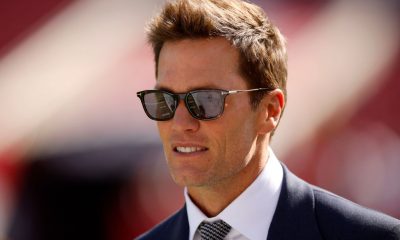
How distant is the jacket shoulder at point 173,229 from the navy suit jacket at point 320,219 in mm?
291

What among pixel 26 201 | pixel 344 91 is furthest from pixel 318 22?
pixel 26 201

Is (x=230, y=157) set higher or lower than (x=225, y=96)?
lower

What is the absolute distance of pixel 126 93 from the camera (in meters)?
3.52

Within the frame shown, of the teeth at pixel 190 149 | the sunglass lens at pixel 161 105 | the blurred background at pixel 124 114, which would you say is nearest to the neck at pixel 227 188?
the teeth at pixel 190 149

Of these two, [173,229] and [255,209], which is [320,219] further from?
[173,229]

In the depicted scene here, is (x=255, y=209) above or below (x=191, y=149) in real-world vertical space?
below

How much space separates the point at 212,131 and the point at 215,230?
270 mm

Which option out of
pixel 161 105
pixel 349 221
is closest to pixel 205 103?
pixel 161 105

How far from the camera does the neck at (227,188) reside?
1.98 metres

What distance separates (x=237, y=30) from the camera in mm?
1997

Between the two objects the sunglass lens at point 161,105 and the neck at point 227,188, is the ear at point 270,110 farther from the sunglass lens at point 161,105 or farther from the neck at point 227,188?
the sunglass lens at point 161,105

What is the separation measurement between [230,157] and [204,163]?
78mm

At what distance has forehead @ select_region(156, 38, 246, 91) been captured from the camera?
1.95 meters

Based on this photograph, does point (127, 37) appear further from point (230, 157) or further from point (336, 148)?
point (230, 157)
